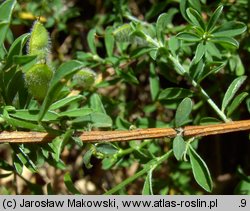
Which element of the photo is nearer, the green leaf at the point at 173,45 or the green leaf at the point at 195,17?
the green leaf at the point at 195,17

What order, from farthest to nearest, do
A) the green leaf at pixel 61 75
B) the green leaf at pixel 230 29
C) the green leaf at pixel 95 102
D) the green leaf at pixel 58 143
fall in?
the green leaf at pixel 95 102 < the green leaf at pixel 230 29 < the green leaf at pixel 58 143 < the green leaf at pixel 61 75

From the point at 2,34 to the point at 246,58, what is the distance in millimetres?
1432

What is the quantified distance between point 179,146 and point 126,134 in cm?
19

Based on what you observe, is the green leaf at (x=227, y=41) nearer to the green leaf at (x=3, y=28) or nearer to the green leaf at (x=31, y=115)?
the green leaf at (x=31, y=115)

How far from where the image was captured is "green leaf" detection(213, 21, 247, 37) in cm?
160

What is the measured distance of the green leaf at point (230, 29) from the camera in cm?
160

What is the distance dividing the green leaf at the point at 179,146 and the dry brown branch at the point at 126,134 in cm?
2

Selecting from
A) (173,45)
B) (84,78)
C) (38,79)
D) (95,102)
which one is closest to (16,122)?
(38,79)

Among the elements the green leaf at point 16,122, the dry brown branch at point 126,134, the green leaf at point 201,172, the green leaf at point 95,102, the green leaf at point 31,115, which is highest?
the green leaf at point 31,115

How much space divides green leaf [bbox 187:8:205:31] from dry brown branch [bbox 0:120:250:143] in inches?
15.5

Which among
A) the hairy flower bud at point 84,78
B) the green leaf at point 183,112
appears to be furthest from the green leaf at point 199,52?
the hairy flower bud at point 84,78

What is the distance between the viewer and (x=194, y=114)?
7.92 ft

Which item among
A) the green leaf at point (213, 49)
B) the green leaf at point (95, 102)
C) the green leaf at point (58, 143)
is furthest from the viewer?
the green leaf at point (95, 102)

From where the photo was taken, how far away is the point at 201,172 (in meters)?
1.52
